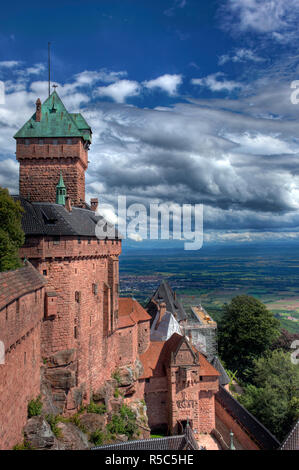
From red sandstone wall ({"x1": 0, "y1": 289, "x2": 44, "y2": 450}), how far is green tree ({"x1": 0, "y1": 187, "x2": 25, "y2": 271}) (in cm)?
213

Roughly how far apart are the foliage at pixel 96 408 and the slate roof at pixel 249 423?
12.2m

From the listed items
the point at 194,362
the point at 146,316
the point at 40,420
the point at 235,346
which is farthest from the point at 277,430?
the point at 40,420

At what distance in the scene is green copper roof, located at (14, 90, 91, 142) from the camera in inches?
1056

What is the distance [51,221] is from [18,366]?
30.0 feet

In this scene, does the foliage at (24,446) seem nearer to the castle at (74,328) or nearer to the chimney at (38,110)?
the castle at (74,328)

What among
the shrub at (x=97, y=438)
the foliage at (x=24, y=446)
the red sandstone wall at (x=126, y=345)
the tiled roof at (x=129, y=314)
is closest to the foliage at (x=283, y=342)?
the tiled roof at (x=129, y=314)

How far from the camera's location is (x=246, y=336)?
158ft

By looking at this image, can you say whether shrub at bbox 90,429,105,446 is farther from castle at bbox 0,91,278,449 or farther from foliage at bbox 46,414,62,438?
foliage at bbox 46,414,62,438

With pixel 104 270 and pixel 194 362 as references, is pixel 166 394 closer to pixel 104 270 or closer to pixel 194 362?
pixel 194 362

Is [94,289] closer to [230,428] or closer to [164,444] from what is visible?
→ [164,444]

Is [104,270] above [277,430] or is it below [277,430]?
above

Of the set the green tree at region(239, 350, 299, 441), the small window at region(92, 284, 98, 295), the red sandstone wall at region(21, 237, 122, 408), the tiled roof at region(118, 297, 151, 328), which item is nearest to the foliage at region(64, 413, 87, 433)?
the red sandstone wall at region(21, 237, 122, 408)
